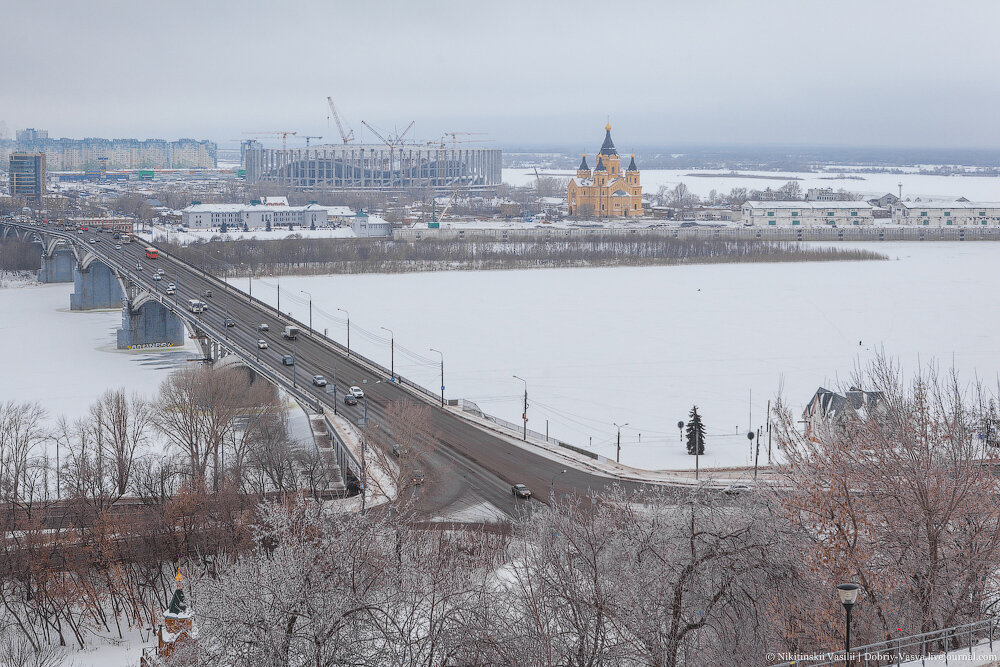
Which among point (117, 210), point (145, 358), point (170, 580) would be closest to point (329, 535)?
point (170, 580)

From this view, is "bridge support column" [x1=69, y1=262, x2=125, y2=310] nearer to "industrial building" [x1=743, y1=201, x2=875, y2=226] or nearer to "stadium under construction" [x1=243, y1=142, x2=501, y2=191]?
"industrial building" [x1=743, y1=201, x2=875, y2=226]

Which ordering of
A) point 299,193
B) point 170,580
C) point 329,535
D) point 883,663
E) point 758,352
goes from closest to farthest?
1. point 883,663
2. point 329,535
3. point 170,580
4. point 758,352
5. point 299,193

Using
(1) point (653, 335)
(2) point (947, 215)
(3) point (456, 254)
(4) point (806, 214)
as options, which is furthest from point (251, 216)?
(1) point (653, 335)

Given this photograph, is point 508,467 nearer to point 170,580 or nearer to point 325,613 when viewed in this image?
point 170,580

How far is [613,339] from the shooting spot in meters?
41.2

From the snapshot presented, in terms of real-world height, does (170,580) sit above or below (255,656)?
below

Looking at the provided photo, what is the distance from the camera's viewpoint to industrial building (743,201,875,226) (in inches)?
4333

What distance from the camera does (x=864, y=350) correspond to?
38.7 metres

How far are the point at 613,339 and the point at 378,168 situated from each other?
5190 inches

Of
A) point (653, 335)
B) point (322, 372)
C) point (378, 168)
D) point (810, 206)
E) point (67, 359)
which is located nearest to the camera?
point (322, 372)

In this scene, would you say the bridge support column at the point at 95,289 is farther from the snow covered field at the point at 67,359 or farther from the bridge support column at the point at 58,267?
the bridge support column at the point at 58,267

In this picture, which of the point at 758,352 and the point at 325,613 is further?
the point at 758,352

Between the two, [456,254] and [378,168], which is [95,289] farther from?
[378,168]

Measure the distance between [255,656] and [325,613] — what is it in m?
0.81
